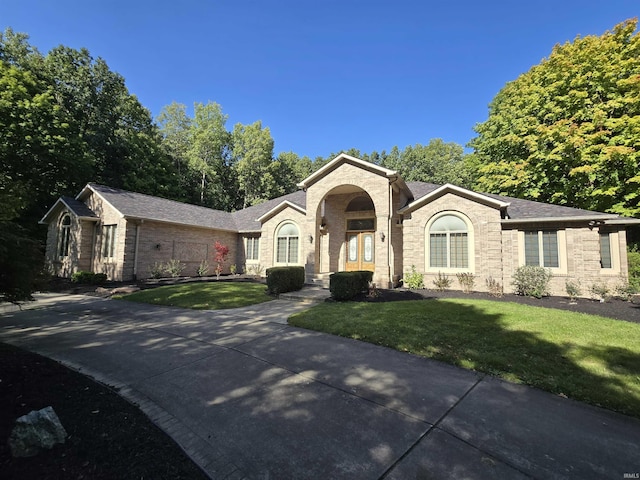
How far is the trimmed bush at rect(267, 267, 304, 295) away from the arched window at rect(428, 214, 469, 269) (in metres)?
6.84

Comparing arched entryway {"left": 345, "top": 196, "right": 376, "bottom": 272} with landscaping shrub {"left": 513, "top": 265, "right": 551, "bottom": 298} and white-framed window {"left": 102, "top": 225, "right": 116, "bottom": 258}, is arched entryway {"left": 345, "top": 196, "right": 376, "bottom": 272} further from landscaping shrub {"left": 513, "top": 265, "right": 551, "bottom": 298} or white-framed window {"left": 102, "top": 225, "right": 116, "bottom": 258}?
white-framed window {"left": 102, "top": 225, "right": 116, "bottom": 258}

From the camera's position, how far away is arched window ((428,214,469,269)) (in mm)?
13859

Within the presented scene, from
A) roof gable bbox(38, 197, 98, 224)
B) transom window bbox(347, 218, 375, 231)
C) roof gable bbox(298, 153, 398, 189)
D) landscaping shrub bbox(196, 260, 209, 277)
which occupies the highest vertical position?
roof gable bbox(298, 153, 398, 189)

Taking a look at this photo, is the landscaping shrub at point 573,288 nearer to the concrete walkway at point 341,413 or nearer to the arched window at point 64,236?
the concrete walkway at point 341,413

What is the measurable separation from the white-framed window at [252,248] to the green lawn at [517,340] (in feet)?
43.4

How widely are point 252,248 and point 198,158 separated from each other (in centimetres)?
2067

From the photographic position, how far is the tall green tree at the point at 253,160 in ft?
121

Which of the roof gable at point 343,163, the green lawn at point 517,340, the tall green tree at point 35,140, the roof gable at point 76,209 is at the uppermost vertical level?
the tall green tree at point 35,140

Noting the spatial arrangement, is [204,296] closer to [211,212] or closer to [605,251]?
[211,212]

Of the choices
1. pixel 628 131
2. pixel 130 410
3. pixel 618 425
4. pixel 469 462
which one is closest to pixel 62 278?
pixel 130 410

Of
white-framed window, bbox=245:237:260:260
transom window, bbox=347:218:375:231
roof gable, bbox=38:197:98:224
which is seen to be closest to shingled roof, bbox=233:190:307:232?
white-framed window, bbox=245:237:260:260

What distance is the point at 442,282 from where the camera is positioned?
45.0 feet

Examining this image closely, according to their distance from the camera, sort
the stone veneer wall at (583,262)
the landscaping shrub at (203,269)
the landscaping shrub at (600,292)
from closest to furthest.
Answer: the landscaping shrub at (600,292) < the stone veneer wall at (583,262) < the landscaping shrub at (203,269)

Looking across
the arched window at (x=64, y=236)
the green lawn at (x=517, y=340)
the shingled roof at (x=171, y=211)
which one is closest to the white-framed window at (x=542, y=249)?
the green lawn at (x=517, y=340)
